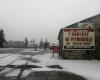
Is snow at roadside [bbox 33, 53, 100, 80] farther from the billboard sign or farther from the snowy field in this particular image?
the billboard sign

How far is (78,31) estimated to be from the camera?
95.9 ft

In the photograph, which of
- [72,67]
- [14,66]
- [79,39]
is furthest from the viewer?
[79,39]

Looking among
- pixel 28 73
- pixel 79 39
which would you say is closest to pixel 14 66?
pixel 28 73

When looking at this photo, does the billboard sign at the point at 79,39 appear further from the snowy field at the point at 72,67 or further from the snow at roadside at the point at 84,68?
the snow at roadside at the point at 84,68

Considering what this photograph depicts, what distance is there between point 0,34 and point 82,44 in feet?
250

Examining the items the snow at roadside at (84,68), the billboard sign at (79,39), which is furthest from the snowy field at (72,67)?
the billboard sign at (79,39)

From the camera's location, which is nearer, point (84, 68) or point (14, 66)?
point (84, 68)

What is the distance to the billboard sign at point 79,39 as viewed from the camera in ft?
95.5

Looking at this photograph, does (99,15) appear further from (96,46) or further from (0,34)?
(0,34)

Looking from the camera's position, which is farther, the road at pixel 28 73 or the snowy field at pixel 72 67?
the snowy field at pixel 72 67

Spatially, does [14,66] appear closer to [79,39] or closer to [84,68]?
[84,68]

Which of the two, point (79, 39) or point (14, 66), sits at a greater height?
point (79, 39)

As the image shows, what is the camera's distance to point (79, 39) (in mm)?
29312

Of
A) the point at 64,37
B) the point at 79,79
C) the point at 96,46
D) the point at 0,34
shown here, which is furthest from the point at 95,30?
the point at 0,34
